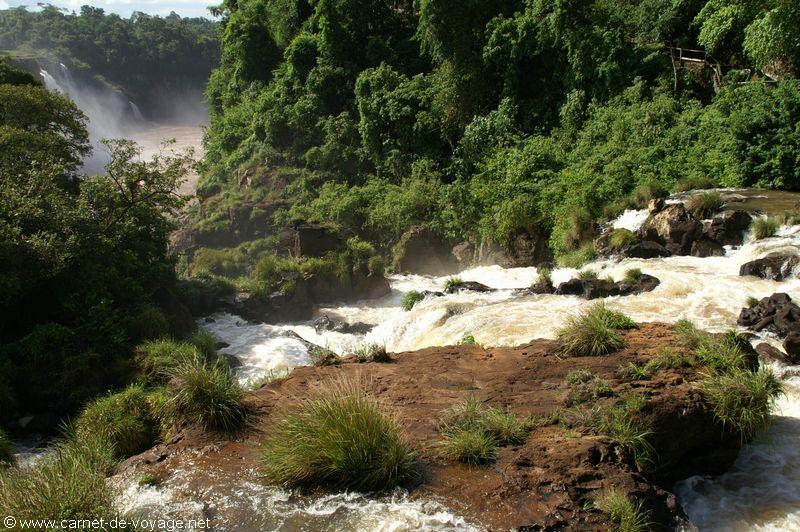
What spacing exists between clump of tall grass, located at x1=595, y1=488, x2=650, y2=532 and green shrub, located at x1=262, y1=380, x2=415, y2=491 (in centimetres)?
185

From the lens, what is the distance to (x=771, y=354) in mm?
8906

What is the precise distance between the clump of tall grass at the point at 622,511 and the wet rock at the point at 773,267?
341 inches

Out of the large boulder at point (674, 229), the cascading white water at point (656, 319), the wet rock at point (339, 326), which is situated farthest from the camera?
the wet rock at point (339, 326)

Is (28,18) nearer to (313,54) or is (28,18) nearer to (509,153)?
(313,54)

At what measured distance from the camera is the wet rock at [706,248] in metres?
13.5

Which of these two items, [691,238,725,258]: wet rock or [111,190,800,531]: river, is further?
[691,238,725,258]: wet rock

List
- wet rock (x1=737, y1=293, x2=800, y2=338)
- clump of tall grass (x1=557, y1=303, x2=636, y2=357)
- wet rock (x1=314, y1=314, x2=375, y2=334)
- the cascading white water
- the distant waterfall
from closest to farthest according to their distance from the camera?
the cascading white water < clump of tall grass (x1=557, y1=303, x2=636, y2=357) < wet rock (x1=737, y1=293, x2=800, y2=338) < wet rock (x1=314, y1=314, x2=375, y2=334) < the distant waterfall

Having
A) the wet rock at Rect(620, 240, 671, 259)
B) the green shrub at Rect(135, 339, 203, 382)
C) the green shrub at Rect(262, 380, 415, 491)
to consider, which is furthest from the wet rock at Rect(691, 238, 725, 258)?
the green shrub at Rect(135, 339, 203, 382)

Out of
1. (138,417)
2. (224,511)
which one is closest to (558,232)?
(138,417)

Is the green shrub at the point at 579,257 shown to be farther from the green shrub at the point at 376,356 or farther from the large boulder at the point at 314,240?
the large boulder at the point at 314,240

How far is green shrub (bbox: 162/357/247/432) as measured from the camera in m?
7.16

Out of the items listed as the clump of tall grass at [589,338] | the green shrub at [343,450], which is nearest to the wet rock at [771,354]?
the clump of tall grass at [589,338]

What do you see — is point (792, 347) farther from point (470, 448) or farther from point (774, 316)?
point (470, 448)

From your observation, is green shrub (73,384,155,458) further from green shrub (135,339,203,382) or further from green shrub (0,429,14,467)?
green shrub (135,339,203,382)
